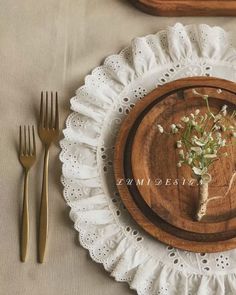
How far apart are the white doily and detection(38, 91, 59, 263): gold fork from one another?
0.09 ft

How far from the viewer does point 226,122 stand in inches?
36.1

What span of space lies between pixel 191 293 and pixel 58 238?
9.5 inches

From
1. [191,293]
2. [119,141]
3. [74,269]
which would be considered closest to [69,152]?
[119,141]

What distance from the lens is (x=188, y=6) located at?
1011 mm

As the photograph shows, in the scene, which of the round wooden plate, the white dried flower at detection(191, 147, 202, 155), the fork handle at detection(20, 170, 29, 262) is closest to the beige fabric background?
the fork handle at detection(20, 170, 29, 262)

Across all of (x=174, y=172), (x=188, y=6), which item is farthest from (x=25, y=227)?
(x=188, y=6)

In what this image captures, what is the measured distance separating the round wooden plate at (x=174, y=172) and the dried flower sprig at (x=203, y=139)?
0.01 m

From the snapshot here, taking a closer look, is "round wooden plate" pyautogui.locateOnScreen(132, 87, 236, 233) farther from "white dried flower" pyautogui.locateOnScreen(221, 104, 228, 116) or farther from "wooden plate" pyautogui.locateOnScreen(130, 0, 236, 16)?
"wooden plate" pyautogui.locateOnScreen(130, 0, 236, 16)

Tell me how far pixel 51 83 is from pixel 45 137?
12 centimetres

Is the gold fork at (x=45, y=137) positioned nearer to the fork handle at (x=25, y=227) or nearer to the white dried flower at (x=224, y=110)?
the fork handle at (x=25, y=227)

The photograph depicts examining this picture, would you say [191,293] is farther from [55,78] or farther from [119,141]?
[55,78]

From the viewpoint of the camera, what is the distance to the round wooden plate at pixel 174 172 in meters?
0.87

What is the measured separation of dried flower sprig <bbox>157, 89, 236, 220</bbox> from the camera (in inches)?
31.9

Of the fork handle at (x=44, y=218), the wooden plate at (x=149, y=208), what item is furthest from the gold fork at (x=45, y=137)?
the wooden plate at (x=149, y=208)
